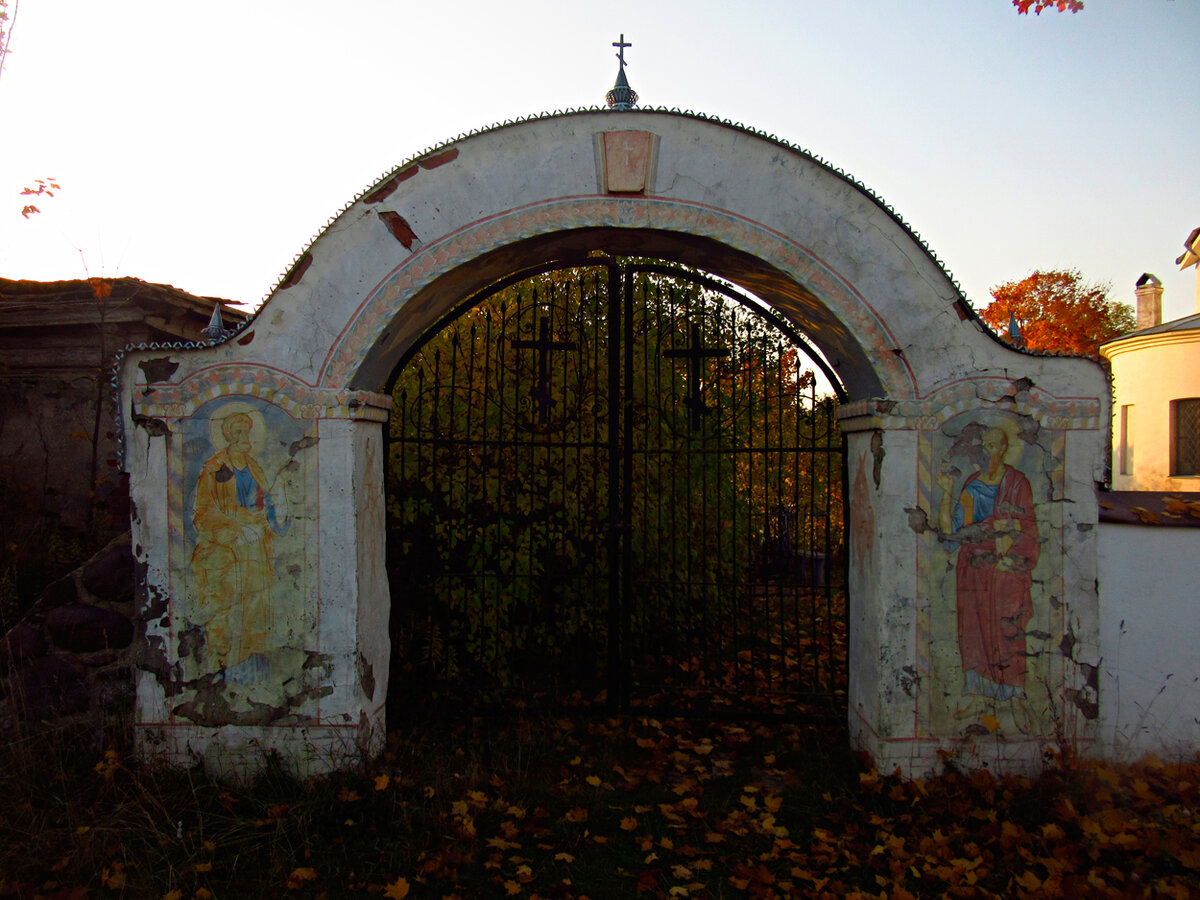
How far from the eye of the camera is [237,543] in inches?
161

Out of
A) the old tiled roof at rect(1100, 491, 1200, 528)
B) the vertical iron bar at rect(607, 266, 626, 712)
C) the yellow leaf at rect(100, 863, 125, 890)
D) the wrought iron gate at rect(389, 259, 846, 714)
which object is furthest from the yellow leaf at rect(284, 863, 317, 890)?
the old tiled roof at rect(1100, 491, 1200, 528)

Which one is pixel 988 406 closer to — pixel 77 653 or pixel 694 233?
pixel 694 233

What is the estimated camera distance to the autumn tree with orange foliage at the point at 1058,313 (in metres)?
23.9

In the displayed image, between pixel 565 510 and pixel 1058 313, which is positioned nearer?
pixel 565 510

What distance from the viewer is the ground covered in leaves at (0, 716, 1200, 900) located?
10.7 ft

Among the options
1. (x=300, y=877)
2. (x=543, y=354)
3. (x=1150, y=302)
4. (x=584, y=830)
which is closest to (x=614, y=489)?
(x=543, y=354)

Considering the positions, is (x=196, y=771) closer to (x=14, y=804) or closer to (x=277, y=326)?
(x=14, y=804)

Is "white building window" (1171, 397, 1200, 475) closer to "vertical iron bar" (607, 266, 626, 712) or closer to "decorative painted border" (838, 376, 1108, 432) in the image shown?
"decorative painted border" (838, 376, 1108, 432)

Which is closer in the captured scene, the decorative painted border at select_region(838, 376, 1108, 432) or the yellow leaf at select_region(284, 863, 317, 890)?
the yellow leaf at select_region(284, 863, 317, 890)

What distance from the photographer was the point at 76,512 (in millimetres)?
7254

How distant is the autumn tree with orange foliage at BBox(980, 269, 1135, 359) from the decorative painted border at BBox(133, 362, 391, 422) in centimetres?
2442

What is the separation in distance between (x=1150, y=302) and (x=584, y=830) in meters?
22.5

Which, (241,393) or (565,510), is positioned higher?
(241,393)

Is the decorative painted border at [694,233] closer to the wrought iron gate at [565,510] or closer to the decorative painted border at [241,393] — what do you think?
the wrought iron gate at [565,510]
